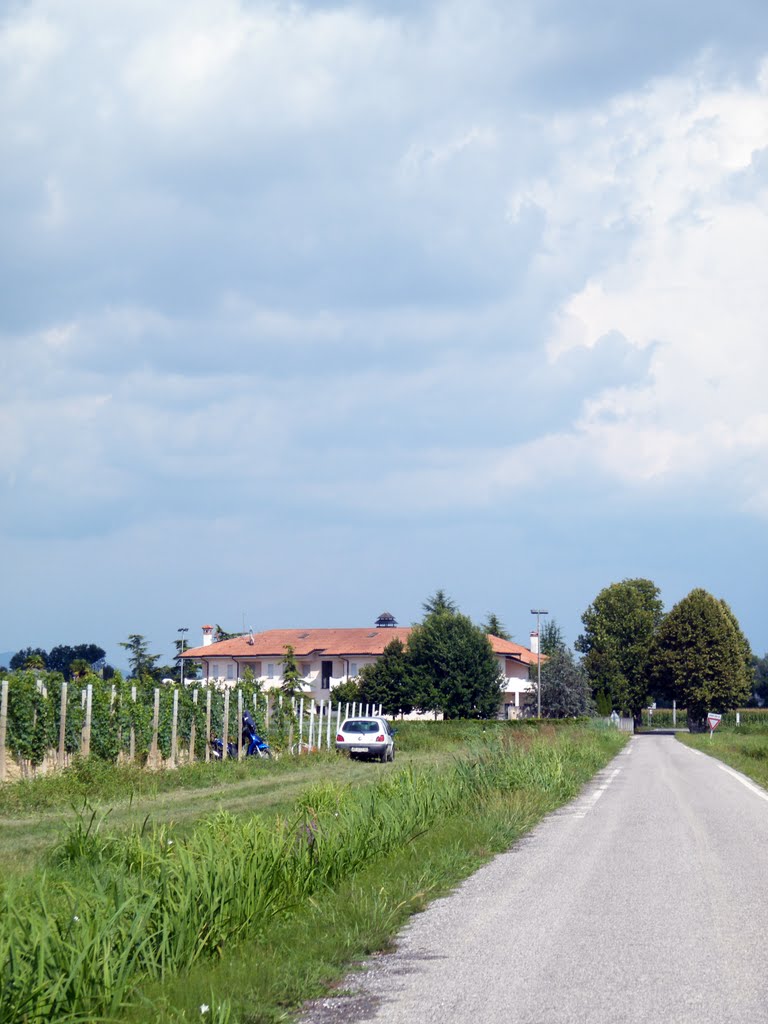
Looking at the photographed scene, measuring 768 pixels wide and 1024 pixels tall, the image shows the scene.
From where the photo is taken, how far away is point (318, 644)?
10231 centimetres

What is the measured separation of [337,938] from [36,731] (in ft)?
58.4

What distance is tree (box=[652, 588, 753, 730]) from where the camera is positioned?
8812 centimetres

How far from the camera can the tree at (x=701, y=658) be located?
88.1 meters

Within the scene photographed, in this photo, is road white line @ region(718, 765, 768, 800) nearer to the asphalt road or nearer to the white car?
the asphalt road

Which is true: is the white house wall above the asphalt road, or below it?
above

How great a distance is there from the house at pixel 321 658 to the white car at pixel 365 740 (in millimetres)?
55606

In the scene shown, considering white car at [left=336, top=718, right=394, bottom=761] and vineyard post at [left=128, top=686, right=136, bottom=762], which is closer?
vineyard post at [left=128, top=686, right=136, bottom=762]

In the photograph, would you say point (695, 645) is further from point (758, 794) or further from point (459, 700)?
point (758, 794)

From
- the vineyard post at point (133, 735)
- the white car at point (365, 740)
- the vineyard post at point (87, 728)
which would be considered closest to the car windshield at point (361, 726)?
the white car at point (365, 740)

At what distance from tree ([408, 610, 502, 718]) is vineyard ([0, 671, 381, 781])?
4386cm

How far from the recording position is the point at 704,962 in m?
7.03

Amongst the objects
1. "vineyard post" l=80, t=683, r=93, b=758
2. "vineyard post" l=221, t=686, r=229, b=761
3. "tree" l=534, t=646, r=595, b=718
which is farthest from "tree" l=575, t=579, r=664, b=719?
"vineyard post" l=80, t=683, r=93, b=758

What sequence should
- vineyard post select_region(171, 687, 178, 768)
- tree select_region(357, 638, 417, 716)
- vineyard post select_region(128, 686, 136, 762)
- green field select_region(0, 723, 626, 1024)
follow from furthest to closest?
tree select_region(357, 638, 417, 716)
vineyard post select_region(171, 687, 178, 768)
vineyard post select_region(128, 686, 136, 762)
green field select_region(0, 723, 626, 1024)

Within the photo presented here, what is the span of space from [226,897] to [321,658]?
305 ft
